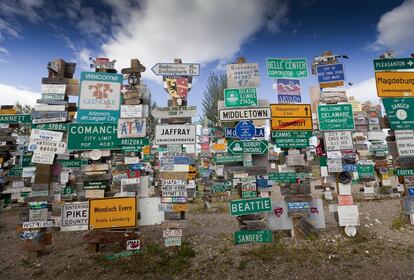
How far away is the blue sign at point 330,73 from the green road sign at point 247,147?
2918 millimetres

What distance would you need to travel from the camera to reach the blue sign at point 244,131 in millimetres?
6637

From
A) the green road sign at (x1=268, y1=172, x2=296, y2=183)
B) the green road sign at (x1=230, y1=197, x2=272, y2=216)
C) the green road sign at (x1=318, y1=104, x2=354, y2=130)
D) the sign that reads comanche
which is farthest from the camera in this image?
the green road sign at (x1=318, y1=104, x2=354, y2=130)

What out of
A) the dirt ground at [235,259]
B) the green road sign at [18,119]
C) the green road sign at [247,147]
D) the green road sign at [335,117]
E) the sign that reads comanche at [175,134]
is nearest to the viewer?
the dirt ground at [235,259]

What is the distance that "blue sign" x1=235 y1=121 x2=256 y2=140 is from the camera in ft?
21.8

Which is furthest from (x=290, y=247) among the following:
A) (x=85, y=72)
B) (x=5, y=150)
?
(x=5, y=150)

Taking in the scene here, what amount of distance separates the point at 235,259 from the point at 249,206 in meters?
1.36

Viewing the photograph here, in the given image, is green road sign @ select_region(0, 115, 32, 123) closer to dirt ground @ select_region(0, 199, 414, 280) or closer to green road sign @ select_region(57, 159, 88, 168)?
green road sign @ select_region(57, 159, 88, 168)

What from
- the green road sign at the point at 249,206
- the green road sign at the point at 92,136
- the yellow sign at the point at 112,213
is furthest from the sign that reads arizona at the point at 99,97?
the green road sign at the point at 249,206

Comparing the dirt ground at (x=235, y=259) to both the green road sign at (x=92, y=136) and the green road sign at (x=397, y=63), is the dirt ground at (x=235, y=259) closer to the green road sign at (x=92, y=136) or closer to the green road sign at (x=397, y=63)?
the green road sign at (x=92, y=136)

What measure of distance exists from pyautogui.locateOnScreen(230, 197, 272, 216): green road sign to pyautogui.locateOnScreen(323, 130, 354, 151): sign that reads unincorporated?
2.62 meters

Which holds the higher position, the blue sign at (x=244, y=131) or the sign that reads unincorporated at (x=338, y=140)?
the blue sign at (x=244, y=131)

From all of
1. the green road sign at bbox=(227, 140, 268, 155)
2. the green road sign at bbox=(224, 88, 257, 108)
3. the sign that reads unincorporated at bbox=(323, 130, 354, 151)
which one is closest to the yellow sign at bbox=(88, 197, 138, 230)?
the green road sign at bbox=(227, 140, 268, 155)

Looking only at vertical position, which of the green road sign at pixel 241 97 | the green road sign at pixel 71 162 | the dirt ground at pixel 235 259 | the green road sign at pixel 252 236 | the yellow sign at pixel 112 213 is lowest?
the dirt ground at pixel 235 259

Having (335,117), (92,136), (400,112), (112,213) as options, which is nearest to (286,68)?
(335,117)
